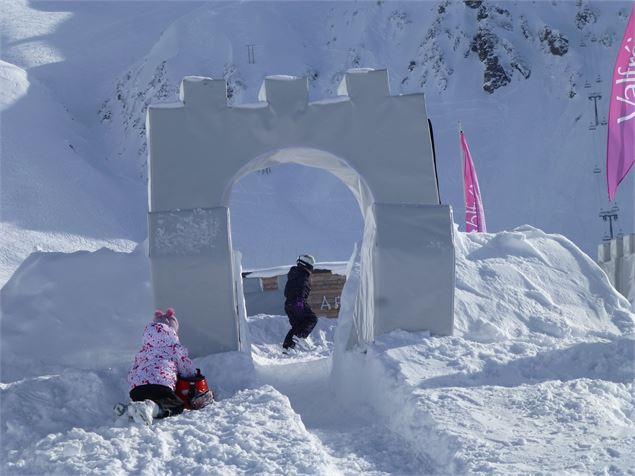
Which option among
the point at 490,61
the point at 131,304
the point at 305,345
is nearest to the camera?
the point at 131,304

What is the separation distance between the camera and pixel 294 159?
11.0 metres

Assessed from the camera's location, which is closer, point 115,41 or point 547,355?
point 547,355

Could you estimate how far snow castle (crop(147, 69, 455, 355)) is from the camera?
9.73 meters

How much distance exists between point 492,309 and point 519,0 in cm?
3721

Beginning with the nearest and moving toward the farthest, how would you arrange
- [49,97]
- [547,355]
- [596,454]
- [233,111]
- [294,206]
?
1. [596,454]
2. [547,355]
3. [233,111]
4. [294,206]
5. [49,97]

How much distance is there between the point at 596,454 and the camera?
6.32 m

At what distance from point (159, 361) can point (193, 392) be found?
1.31ft

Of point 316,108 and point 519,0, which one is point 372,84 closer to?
point 316,108

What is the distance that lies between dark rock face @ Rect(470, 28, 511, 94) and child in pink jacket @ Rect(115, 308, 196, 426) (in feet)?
115

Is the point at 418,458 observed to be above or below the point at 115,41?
below

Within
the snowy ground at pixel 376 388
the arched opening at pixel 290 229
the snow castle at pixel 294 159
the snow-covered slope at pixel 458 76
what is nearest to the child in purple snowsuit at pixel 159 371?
the snowy ground at pixel 376 388

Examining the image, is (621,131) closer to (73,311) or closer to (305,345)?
(305,345)

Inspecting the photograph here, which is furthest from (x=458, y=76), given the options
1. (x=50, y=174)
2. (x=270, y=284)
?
(x=270, y=284)

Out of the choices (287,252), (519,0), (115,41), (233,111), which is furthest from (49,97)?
(233,111)
